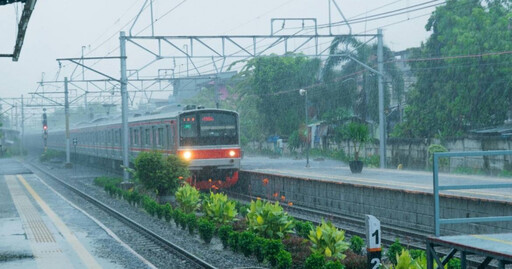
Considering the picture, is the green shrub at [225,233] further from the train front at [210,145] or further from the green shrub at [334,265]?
the train front at [210,145]

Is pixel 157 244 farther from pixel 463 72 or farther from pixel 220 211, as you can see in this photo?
pixel 463 72

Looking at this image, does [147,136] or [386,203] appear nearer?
[386,203]

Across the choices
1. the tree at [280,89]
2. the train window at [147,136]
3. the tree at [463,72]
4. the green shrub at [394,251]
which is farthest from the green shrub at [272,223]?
the tree at [280,89]

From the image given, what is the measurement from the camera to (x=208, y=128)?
22281 millimetres

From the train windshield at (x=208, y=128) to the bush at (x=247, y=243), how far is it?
35.0ft

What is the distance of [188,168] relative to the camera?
21.1m

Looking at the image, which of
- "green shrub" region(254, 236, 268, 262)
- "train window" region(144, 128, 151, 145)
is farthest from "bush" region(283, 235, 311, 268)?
"train window" region(144, 128, 151, 145)

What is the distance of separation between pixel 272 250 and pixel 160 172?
955cm

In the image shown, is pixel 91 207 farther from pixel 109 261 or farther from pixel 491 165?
pixel 491 165

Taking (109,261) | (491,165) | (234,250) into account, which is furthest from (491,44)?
(109,261)

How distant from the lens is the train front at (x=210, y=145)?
21941 millimetres

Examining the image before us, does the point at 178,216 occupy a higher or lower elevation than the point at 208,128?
lower

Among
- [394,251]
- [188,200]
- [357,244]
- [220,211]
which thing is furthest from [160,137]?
[394,251]

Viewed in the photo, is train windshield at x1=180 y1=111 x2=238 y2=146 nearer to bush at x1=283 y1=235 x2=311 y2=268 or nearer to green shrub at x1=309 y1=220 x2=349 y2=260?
bush at x1=283 y1=235 x2=311 y2=268
